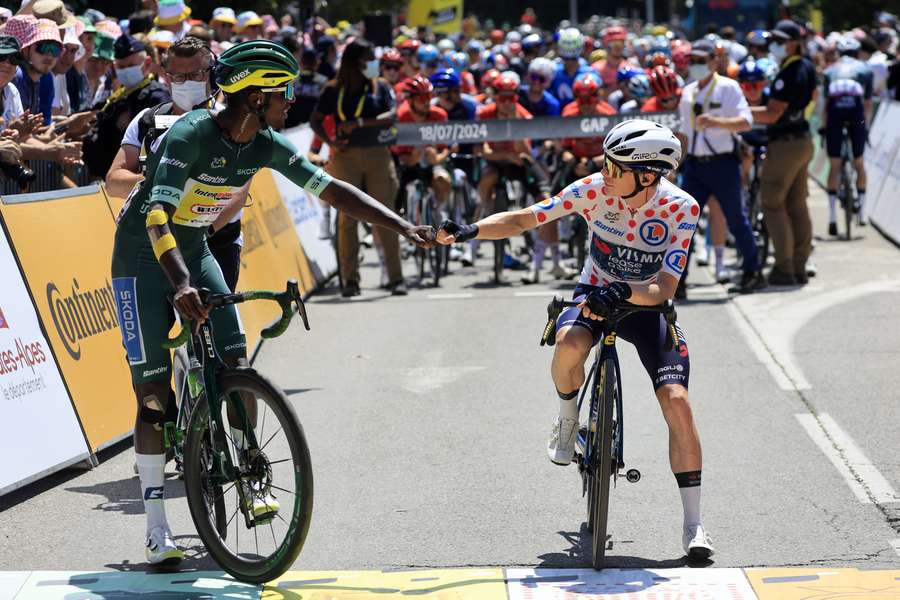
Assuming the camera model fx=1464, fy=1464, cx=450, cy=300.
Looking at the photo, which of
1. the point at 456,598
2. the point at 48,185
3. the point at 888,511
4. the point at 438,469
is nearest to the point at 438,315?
the point at 48,185

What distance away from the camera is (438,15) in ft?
122

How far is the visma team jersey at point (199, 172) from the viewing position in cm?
566

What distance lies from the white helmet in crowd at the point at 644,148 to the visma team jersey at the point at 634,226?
24cm

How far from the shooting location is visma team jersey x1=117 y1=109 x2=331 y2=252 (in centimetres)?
566

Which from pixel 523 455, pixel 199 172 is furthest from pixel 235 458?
pixel 523 455

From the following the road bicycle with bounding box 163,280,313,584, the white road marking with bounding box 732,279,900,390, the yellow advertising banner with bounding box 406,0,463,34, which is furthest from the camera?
the yellow advertising banner with bounding box 406,0,463,34

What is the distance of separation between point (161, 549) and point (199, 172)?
1519 mm

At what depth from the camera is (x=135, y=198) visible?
6020 mm

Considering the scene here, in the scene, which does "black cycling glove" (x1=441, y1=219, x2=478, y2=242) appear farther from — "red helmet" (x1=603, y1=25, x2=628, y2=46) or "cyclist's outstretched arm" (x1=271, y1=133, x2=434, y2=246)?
"red helmet" (x1=603, y1=25, x2=628, y2=46)

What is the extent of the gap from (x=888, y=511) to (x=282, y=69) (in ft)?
11.1

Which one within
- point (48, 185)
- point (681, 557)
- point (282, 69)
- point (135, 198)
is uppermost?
point (282, 69)

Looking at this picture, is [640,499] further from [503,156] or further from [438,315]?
[503,156]

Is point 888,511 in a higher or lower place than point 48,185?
lower

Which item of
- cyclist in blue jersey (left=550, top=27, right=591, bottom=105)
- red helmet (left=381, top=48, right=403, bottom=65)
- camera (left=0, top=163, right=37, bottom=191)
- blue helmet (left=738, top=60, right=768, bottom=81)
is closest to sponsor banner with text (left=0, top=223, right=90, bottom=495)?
camera (left=0, top=163, right=37, bottom=191)
